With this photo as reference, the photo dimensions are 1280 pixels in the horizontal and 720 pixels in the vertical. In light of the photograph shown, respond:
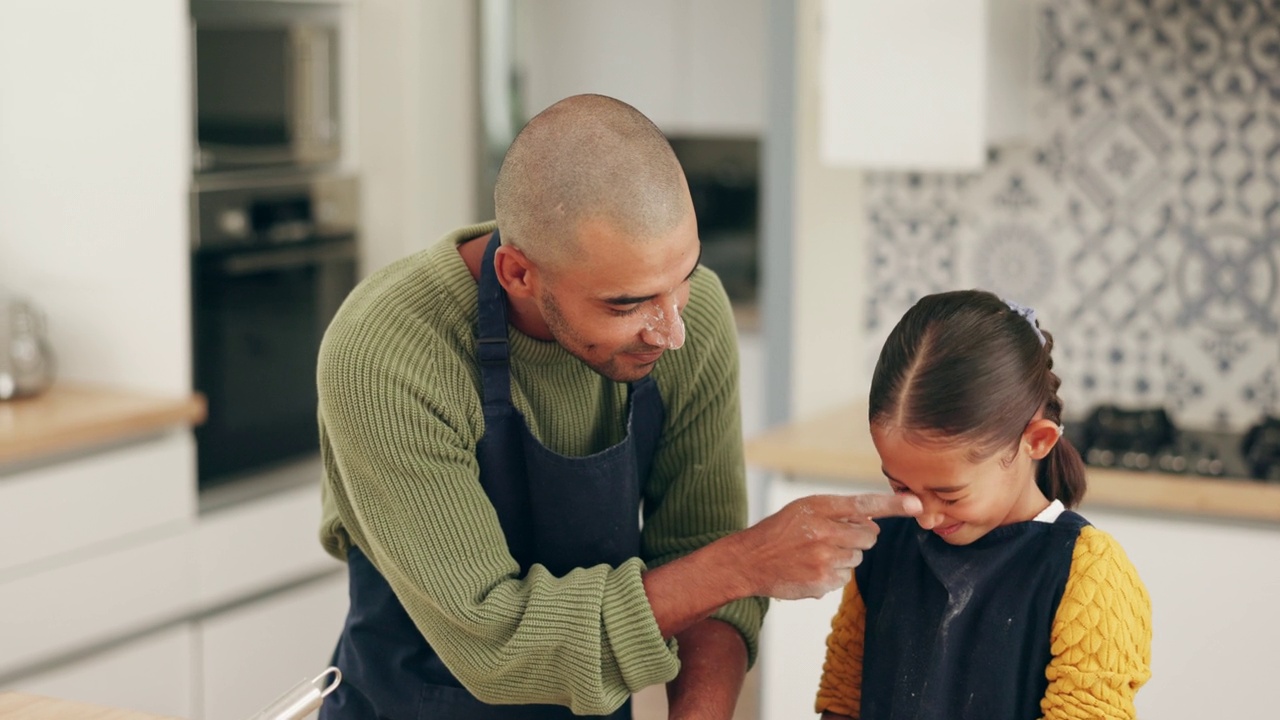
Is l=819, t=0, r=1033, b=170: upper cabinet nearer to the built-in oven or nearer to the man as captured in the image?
the man

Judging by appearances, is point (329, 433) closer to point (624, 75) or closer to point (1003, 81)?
point (1003, 81)

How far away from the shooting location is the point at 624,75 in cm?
420

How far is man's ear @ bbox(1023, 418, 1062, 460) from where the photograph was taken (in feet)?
4.54

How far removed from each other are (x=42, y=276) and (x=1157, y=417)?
212 cm

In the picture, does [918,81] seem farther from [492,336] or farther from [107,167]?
[107,167]

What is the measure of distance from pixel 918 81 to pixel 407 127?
1.42 meters

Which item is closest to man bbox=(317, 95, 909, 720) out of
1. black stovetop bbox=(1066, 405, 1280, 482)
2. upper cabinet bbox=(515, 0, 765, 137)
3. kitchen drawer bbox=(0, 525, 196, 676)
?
black stovetop bbox=(1066, 405, 1280, 482)

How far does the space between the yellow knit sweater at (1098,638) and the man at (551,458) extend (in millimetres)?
196

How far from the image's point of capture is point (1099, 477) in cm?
232

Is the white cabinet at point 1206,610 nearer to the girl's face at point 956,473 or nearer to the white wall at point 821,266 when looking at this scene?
the white wall at point 821,266

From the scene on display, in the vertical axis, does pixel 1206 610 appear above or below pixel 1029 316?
below

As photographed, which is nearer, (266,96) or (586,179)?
(586,179)

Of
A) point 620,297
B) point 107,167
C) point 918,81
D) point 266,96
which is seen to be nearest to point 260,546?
point 107,167

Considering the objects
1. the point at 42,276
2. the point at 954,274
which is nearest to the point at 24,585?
the point at 42,276
